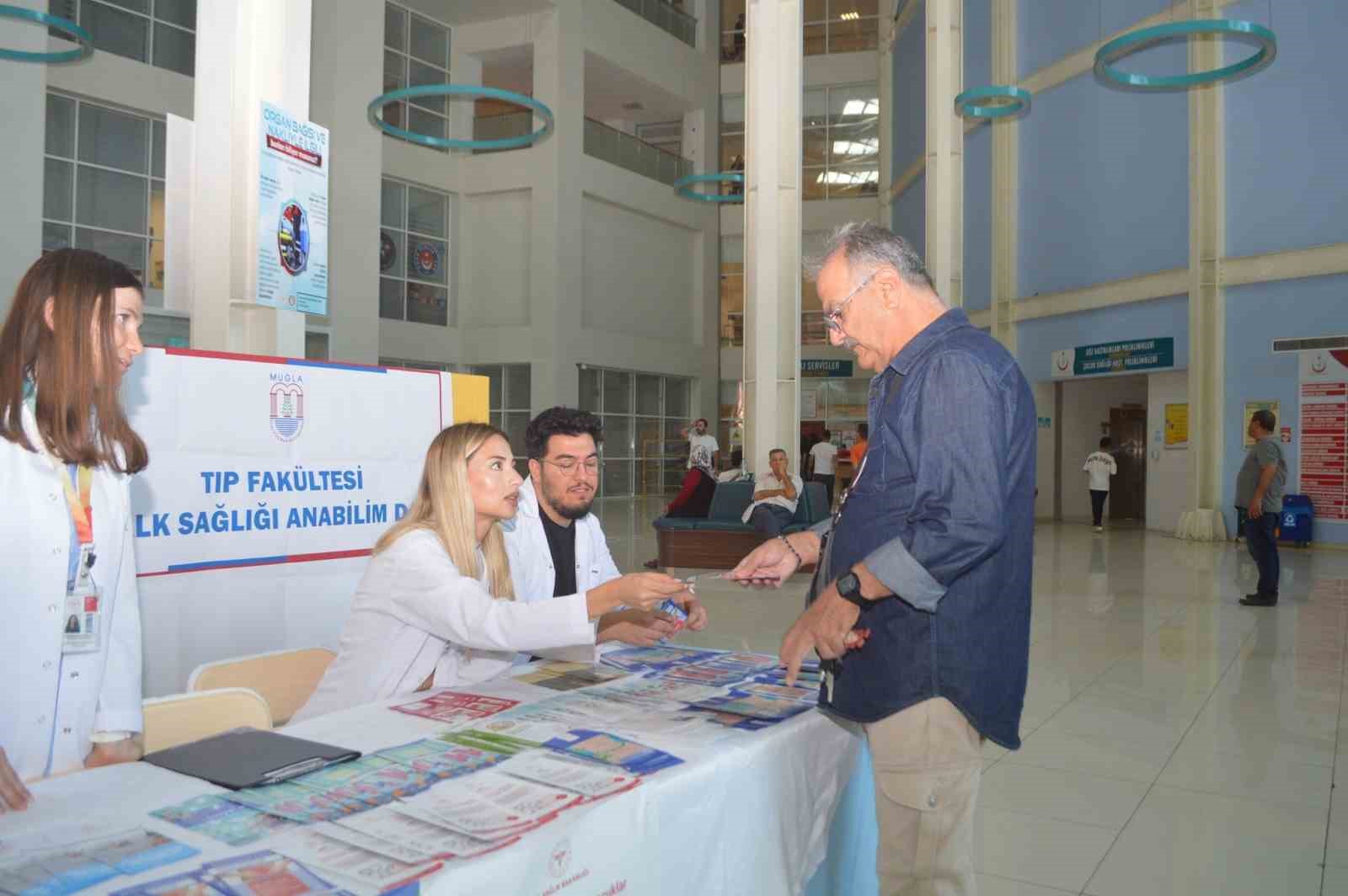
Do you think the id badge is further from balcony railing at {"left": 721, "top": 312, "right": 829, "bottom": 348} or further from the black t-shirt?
balcony railing at {"left": 721, "top": 312, "right": 829, "bottom": 348}

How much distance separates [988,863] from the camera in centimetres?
307

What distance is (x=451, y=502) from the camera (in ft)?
8.00

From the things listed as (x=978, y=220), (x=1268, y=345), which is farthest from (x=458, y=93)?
(x=1268, y=345)

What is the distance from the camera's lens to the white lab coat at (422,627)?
2141 mm

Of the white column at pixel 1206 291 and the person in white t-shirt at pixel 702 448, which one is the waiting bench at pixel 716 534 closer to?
the person in white t-shirt at pixel 702 448

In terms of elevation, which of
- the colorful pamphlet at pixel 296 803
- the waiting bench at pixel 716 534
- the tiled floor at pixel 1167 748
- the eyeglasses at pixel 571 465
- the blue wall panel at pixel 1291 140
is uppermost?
the blue wall panel at pixel 1291 140

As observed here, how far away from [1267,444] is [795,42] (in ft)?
21.1

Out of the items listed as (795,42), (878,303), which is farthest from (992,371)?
(795,42)

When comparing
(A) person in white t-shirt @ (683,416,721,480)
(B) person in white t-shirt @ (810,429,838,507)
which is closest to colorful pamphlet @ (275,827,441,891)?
(A) person in white t-shirt @ (683,416,721,480)

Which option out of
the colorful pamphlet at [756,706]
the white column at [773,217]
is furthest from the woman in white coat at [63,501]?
the white column at [773,217]

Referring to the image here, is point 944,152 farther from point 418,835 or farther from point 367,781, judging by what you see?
point 418,835

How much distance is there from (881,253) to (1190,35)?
1200 centimetres

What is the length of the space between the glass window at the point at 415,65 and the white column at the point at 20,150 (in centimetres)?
683

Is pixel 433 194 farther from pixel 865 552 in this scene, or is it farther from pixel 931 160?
pixel 865 552
